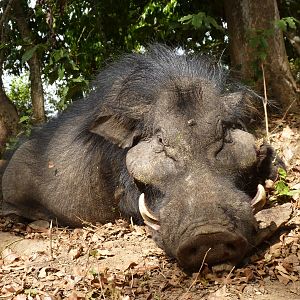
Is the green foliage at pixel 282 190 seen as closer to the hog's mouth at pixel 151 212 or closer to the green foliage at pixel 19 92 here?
the hog's mouth at pixel 151 212

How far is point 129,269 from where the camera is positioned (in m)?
4.09

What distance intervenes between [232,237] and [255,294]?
358mm

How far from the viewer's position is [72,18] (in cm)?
841

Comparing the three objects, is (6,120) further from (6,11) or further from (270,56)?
(270,56)

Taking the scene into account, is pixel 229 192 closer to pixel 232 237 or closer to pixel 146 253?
pixel 232 237

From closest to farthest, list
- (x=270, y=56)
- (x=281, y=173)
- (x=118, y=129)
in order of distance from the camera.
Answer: (x=118, y=129)
(x=281, y=173)
(x=270, y=56)

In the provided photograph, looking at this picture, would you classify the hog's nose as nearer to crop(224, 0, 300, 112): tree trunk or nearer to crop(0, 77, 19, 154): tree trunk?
crop(224, 0, 300, 112): tree trunk

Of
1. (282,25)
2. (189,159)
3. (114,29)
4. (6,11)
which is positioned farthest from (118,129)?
(114,29)

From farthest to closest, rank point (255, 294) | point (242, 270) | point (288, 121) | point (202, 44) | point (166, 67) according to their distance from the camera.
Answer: point (202, 44) < point (288, 121) < point (166, 67) < point (242, 270) < point (255, 294)

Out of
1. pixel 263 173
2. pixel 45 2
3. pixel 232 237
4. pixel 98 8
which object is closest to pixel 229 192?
pixel 232 237

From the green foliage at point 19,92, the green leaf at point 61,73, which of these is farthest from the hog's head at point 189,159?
the green foliage at point 19,92

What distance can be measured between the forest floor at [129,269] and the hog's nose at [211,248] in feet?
0.27

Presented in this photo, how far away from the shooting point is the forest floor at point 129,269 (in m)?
3.59

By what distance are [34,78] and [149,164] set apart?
12.1ft
